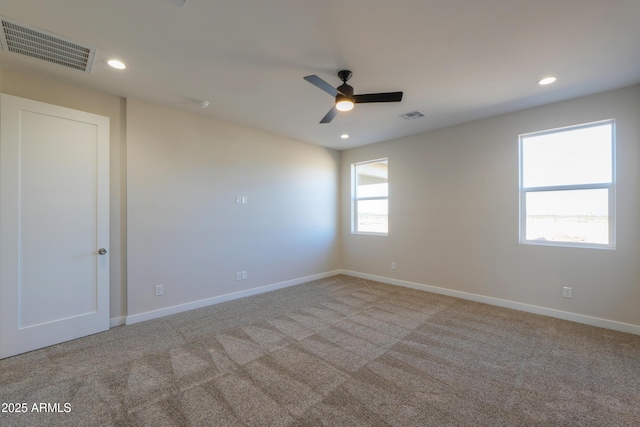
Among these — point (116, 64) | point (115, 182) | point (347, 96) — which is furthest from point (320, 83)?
point (115, 182)

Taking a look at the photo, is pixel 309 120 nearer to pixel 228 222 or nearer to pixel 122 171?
pixel 228 222

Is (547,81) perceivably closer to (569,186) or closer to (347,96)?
(569,186)

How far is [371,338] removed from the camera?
2.93m

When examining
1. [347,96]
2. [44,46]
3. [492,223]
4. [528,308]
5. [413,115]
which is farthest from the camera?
[492,223]

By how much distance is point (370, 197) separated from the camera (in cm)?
564

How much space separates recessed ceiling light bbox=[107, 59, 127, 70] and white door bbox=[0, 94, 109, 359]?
0.76m

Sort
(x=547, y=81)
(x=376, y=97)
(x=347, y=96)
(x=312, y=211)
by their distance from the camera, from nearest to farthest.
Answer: (x=347, y=96)
(x=376, y=97)
(x=547, y=81)
(x=312, y=211)

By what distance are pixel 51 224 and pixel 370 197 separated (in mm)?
4777

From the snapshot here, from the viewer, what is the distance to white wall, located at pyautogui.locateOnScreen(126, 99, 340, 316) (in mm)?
3406

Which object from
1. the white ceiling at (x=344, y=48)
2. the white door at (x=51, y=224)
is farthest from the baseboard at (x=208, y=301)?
the white ceiling at (x=344, y=48)

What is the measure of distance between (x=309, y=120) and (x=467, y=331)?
343 cm

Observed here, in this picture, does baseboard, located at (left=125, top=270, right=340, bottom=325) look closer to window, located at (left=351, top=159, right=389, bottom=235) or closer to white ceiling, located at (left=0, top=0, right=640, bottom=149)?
window, located at (left=351, top=159, right=389, bottom=235)

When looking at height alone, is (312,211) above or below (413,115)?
below

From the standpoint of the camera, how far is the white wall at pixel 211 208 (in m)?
3.41
